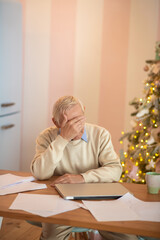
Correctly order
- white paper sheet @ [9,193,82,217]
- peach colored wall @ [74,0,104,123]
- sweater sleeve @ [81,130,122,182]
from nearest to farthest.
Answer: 1. white paper sheet @ [9,193,82,217]
2. sweater sleeve @ [81,130,122,182]
3. peach colored wall @ [74,0,104,123]

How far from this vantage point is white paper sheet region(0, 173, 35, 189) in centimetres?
156

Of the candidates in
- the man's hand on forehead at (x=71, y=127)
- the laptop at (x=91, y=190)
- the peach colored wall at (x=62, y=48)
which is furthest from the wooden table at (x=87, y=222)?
the peach colored wall at (x=62, y=48)

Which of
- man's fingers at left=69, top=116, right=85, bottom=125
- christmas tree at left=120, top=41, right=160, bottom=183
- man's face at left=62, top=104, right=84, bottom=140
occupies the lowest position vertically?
christmas tree at left=120, top=41, right=160, bottom=183

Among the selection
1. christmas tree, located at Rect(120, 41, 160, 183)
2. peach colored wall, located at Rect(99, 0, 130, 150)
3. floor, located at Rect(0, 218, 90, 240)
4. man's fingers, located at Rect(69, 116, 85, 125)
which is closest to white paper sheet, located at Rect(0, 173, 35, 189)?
man's fingers, located at Rect(69, 116, 85, 125)

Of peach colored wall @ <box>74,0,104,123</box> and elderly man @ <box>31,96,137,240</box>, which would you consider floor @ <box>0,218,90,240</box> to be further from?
peach colored wall @ <box>74,0,104,123</box>

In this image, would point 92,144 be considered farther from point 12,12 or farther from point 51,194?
point 12,12

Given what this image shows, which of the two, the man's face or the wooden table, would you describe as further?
the man's face

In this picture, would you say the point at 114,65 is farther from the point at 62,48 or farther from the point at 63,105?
the point at 63,105

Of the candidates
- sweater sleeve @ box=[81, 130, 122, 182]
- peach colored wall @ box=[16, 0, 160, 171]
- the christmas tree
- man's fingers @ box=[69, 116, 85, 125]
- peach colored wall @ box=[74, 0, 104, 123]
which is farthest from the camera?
peach colored wall @ box=[74, 0, 104, 123]

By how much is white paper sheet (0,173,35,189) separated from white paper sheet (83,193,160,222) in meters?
0.41

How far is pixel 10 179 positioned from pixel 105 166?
0.49 meters

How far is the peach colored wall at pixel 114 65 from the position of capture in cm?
351

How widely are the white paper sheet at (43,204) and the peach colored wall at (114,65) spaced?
2.32 meters

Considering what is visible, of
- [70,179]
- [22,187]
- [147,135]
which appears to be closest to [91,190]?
[70,179]
